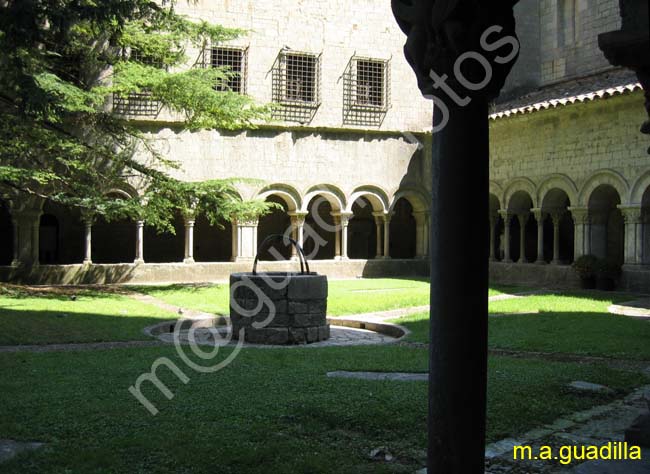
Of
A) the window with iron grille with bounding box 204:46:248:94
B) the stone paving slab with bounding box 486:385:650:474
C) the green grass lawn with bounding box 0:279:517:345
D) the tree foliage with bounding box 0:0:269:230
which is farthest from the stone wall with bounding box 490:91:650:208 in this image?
the stone paving slab with bounding box 486:385:650:474

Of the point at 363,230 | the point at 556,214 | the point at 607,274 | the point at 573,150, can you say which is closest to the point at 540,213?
the point at 556,214

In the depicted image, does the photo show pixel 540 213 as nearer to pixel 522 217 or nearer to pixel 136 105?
pixel 522 217

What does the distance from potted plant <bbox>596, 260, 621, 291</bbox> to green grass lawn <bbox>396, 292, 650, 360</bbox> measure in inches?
111

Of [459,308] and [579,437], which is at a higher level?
[459,308]

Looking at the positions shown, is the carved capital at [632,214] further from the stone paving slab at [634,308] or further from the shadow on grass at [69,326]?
the shadow on grass at [69,326]

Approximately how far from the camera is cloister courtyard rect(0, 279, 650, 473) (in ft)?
13.0

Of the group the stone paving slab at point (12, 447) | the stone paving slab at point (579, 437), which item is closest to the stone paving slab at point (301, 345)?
the stone paving slab at point (579, 437)

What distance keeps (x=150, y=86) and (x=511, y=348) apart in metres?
11.0

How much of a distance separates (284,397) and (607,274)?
43.1 ft

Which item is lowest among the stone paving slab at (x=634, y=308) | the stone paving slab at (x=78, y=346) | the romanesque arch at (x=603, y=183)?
the stone paving slab at (x=78, y=346)

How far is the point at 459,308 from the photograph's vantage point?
8.85ft

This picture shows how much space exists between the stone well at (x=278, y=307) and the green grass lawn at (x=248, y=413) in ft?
6.32

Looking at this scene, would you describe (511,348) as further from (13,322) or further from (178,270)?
(178,270)

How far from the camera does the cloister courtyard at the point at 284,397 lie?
156 inches
